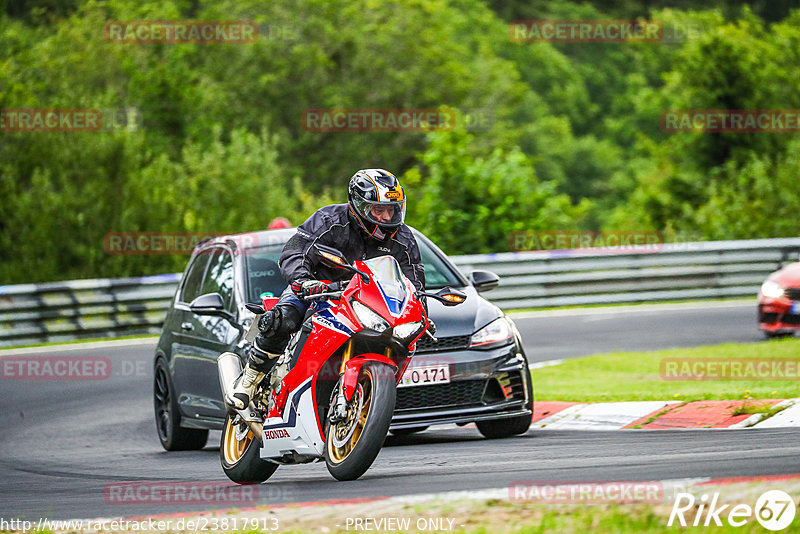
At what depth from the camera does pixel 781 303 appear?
631 inches

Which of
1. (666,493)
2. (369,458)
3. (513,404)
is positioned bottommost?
(513,404)

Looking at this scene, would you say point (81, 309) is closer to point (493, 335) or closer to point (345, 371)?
point (493, 335)

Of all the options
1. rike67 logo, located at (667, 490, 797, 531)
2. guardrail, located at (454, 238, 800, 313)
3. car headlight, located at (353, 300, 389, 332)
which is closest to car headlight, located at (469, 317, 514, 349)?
car headlight, located at (353, 300, 389, 332)

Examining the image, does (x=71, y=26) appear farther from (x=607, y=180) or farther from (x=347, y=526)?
(x=347, y=526)

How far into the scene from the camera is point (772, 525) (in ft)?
17.5

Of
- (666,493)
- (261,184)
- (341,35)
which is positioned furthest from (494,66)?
(666,493)

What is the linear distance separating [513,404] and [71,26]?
49.9 metres

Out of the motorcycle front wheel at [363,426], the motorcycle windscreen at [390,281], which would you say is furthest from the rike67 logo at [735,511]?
the motorcycle windscreen at [390,281]

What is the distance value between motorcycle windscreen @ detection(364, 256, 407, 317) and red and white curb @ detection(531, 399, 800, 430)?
3.66 m

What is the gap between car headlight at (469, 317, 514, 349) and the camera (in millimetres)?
9867

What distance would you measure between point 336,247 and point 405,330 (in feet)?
3.08

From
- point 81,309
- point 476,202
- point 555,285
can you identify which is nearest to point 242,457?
point 81,309

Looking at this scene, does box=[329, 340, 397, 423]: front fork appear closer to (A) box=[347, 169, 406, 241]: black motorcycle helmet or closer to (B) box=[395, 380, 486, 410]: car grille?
(A) box=[347, 169, 406, 241]: black motorcycle helmet

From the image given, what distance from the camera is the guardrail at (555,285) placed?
68.0 ft
